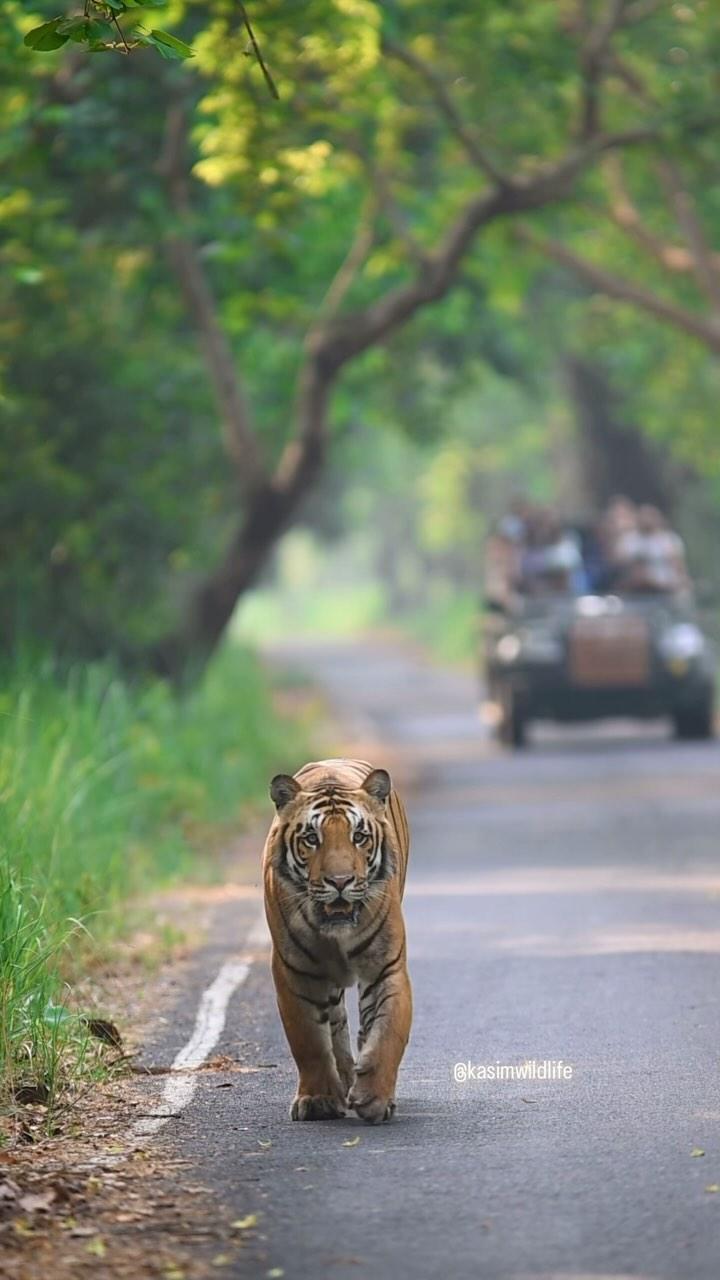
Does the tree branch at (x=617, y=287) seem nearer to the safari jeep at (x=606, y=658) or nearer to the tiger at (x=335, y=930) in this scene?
the safari jeep at (x=606, y=658)

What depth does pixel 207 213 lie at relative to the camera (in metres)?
22.3

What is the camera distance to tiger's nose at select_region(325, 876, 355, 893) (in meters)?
7.70

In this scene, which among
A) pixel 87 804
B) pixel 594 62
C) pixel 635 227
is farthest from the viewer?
pixel 635 227

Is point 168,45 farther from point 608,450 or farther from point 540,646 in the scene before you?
point 608,450

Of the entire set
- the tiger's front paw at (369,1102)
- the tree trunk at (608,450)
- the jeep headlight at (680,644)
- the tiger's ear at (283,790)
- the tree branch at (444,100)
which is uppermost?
the tiger's ear at (283,790)

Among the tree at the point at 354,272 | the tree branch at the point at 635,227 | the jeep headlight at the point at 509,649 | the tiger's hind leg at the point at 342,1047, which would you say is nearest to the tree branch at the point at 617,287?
the tree branch at the point at 635,227

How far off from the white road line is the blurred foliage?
14.0ft

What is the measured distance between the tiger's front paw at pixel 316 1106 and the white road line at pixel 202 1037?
1.34ft

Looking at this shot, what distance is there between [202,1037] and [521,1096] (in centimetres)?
188

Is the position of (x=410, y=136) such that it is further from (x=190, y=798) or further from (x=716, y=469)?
(x=716, y=469)

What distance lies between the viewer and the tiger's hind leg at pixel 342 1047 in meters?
8.25

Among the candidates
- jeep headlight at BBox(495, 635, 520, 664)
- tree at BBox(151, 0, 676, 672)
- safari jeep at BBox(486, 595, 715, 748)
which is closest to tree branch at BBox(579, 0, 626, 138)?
tree at BBox(151, 0, 676, 672)

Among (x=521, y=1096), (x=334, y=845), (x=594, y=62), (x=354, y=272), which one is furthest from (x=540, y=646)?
(x=334, y=845)

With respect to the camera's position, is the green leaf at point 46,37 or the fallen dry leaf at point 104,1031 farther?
the fallen dry leaf at point 104,1031
